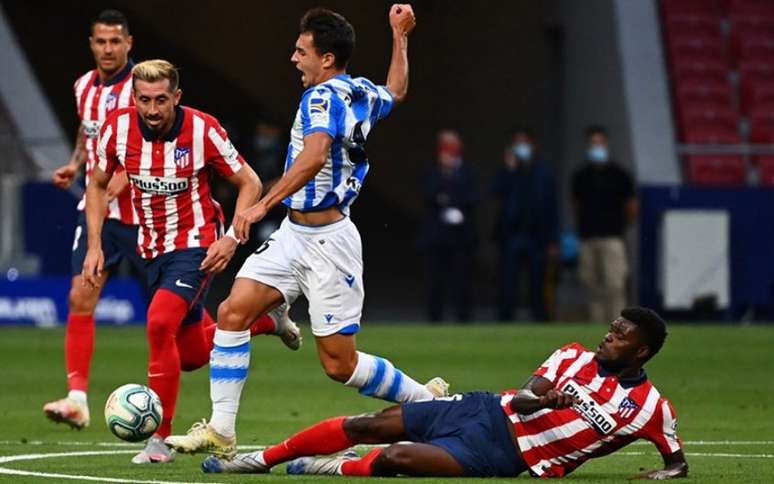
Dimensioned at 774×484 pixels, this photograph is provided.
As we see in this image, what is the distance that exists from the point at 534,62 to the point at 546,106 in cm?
66

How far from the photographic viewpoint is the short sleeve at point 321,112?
843 centimetres

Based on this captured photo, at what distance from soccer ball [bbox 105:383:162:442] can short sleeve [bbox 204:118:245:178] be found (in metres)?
1.38

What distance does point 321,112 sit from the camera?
845 centimetres

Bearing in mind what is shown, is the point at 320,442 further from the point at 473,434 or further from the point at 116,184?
the point at 116,184

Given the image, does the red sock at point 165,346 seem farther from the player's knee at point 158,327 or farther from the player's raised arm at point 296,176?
the player's raised arm at point 296,176

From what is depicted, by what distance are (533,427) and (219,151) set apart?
7.69ft

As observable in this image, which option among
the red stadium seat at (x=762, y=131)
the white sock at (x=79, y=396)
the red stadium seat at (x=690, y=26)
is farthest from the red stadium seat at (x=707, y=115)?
the white sock at (x=79, y=396)

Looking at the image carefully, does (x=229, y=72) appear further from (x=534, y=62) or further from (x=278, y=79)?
(x=534, y=62)

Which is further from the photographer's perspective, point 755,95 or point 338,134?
point 755,95

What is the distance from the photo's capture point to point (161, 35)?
96.6ft

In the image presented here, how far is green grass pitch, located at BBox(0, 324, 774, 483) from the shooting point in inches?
353

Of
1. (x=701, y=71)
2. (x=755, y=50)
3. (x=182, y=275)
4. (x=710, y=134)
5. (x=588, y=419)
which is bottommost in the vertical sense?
(x=588, y=419)

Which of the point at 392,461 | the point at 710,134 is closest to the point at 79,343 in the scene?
the point at 392,461

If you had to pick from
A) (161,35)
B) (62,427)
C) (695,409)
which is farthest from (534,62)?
(62,427)
